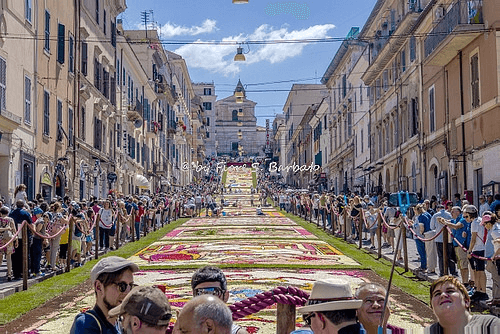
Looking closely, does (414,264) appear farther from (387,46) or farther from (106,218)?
(387,46)

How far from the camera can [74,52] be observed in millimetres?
28297

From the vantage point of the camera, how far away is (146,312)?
3600 millimetres

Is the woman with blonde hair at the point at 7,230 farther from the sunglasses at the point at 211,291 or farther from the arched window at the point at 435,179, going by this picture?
the arched window at the point at 435,179

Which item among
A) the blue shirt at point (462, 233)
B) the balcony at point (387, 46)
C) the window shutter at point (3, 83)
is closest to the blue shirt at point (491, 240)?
the blue shirt at point (462, 233)

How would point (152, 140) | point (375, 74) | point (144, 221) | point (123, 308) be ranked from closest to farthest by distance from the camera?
1. point (123, 308)
2. point (144, 221)
3. point (375, 74)
4. point (152, 140)

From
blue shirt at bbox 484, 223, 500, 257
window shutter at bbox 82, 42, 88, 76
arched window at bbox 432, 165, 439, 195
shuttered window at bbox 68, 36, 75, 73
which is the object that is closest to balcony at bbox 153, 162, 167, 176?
window shutter at bbox 82, 42, 88, 76

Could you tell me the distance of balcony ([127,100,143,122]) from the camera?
140 feet

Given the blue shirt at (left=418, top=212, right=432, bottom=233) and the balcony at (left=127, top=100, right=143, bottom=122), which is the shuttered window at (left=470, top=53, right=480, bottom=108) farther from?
the balcony at (left=127, top=100, right=143, bottom=122)

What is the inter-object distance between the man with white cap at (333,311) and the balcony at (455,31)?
19.3 metres

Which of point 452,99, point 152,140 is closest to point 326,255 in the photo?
point 452,99

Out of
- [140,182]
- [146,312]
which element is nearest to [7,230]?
[146,312]

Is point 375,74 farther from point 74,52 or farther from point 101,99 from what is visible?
point 74,52

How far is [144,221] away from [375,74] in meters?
19.2

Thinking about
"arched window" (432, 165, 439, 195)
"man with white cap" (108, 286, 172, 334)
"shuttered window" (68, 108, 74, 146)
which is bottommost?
"man with white cap" (108, 286, 172, 334)
